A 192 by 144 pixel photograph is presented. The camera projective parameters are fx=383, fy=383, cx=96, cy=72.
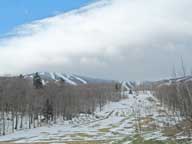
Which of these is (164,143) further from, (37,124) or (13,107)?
(37,124)

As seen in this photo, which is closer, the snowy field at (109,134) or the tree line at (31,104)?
the snowy field at (109,134)

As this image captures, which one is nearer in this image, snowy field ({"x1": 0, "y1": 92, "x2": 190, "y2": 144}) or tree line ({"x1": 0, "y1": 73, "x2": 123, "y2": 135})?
snowy field ({"x1": 0, "y1": 92, "x2": 190, "y2": 144})

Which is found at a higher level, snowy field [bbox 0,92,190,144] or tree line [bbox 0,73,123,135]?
tree line [bbox 0,73,123,135]

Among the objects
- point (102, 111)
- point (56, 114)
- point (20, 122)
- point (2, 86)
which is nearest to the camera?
point (2, 86)

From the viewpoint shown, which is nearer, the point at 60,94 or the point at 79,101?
the point at 60,94

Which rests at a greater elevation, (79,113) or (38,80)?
(38,80)

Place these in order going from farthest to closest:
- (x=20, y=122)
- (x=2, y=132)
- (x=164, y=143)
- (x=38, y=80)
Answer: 1. (x=38, y=80)
2. (x=20, y=122)
3. (x=2, y=132)
4. (x=164, y=143)

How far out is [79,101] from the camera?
176m

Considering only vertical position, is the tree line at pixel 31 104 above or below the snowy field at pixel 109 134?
above

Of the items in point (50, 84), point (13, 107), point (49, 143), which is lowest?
point (49, 143)

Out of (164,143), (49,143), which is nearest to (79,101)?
(49,143)

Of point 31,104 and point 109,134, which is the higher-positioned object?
point 31,104

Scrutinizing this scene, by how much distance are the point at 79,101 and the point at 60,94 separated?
Answer: 26.5 m

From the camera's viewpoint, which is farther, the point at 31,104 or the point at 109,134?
the point at 31,104
